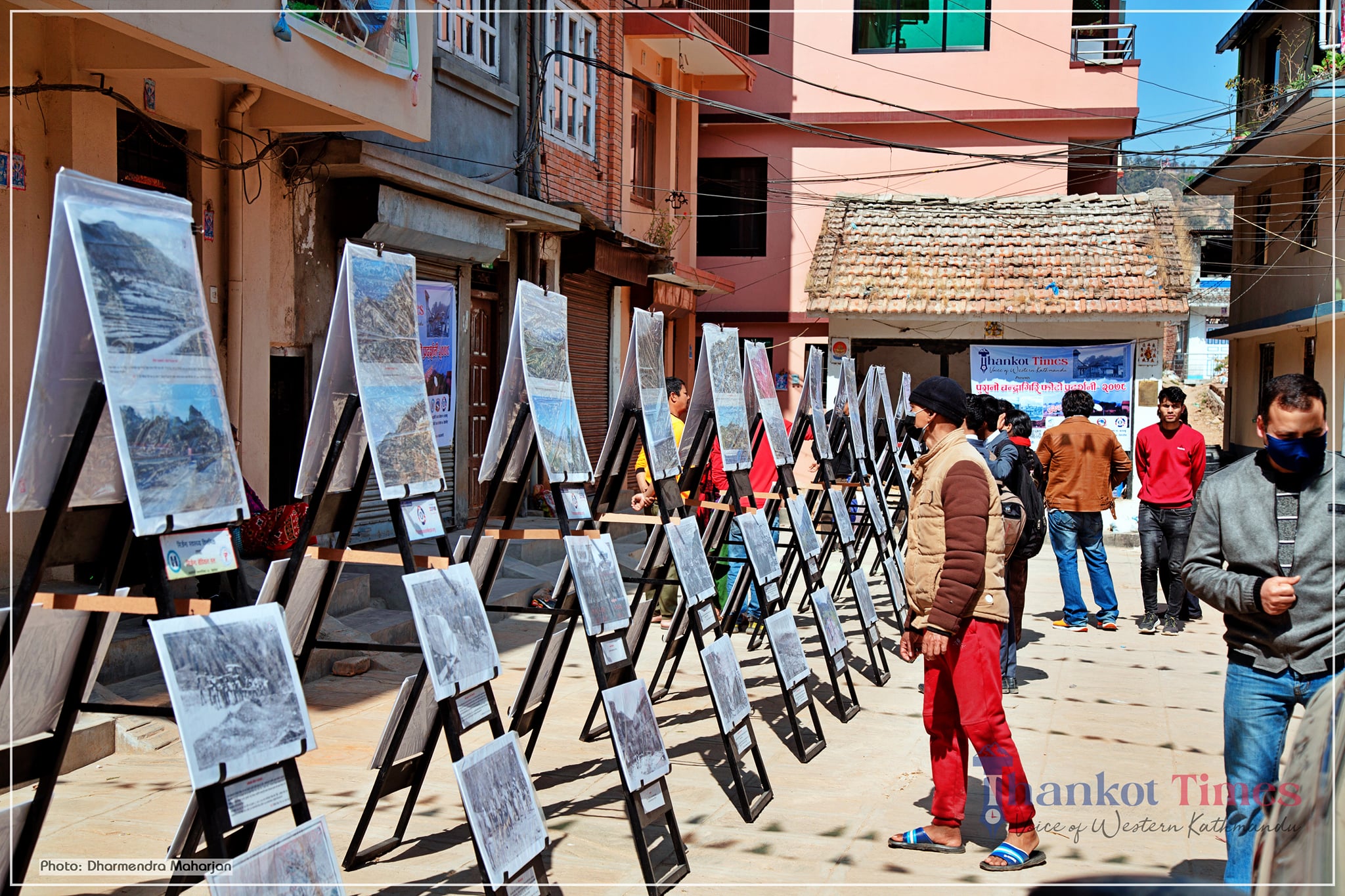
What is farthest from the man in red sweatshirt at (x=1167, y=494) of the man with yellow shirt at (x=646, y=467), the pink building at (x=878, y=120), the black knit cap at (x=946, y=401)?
the pink building at (x=878, y=120)

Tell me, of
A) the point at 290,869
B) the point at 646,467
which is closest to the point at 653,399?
the point at 646,467

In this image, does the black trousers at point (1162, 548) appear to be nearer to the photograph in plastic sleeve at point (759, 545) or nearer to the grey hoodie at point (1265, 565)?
the photograph in plastic sleeve at point (759, 545)

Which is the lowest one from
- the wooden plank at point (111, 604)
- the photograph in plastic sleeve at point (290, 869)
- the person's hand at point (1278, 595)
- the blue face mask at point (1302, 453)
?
the photograph in plastic sleeve at point (290, 869)

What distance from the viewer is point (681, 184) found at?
831 inches

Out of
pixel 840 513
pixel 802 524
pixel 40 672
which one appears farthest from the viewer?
pixel 840 513

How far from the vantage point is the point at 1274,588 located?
3.90 metres

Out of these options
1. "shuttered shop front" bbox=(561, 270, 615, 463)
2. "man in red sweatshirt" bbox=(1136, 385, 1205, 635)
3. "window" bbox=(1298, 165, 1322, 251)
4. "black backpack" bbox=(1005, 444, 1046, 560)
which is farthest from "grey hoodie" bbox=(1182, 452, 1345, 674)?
"window" bbox=(1298, 165, 1322, 251)

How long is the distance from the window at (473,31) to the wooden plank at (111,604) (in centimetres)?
925

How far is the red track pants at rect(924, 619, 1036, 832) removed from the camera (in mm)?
4801

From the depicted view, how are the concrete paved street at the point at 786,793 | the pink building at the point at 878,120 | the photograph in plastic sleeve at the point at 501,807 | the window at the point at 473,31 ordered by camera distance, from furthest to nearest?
the pink building at the point at 878,120 → the window at the point at 473,31 → the concrete paved street at the point at 786,793 → the photograph in plastic sleeve at the point at 501,807

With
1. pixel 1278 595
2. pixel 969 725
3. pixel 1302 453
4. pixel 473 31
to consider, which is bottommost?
pixel 969 725

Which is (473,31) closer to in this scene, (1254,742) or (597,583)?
(597,583)

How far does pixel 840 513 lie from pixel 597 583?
4397mm

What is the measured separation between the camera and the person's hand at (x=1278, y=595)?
3.88 metres
